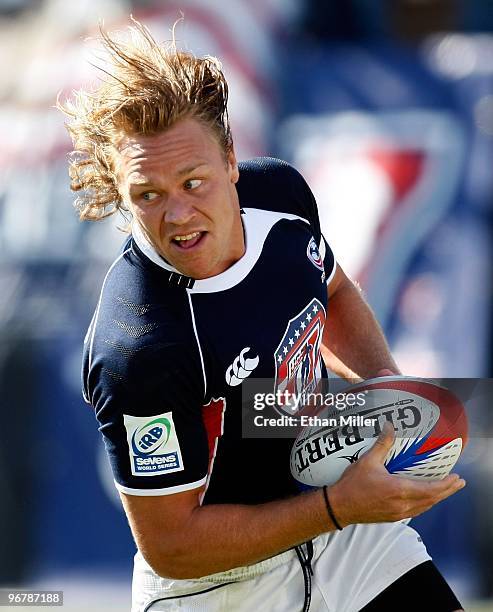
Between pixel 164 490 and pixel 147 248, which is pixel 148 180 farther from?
pixel 164 490

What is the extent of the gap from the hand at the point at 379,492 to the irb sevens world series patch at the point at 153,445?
40cm

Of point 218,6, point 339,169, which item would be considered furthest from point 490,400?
point 218,6

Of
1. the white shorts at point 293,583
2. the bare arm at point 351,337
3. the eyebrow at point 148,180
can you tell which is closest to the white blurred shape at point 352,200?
the bare arm at point 351,337

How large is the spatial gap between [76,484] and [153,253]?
9.76 ft

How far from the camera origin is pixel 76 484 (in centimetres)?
577

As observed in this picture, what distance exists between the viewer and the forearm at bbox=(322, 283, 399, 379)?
144 inches

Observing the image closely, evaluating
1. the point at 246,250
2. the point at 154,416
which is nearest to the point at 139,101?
the point at 246,250

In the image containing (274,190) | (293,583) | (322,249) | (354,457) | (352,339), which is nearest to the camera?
(354,457)

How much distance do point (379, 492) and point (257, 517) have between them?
1.09 ft

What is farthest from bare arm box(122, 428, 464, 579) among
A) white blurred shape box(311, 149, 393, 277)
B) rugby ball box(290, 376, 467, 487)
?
white blurred shape box(311, 149, 393, 277)

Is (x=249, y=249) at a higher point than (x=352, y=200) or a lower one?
lower

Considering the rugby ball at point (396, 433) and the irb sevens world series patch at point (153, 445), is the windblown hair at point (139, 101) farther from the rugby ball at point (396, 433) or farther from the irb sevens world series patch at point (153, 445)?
the rugby ball at point (396, 433)

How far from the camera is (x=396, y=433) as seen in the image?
308 centimetres

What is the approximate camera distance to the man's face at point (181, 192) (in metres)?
2.88
